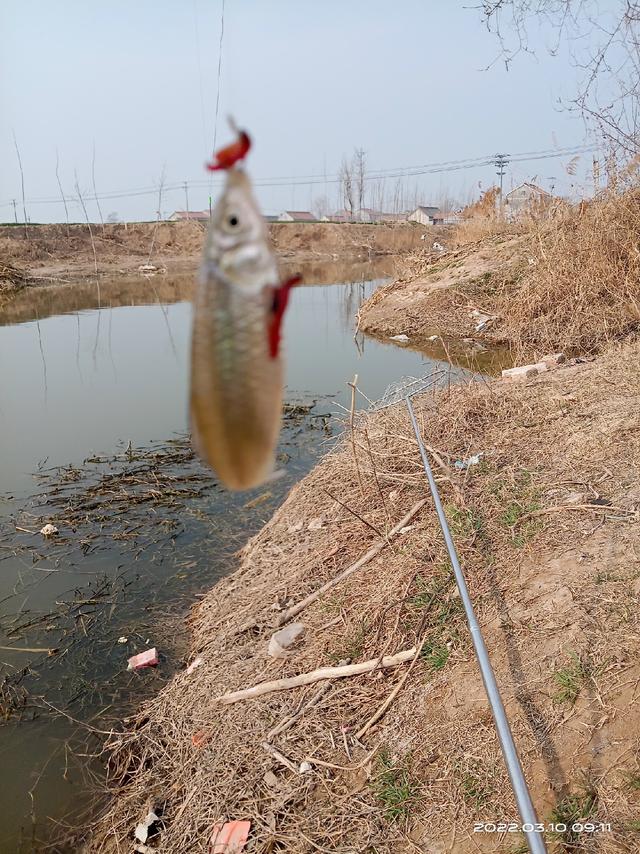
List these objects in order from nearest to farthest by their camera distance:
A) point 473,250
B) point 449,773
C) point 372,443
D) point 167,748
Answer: point 449,773, point 167,748, point 372,443, point 473,250

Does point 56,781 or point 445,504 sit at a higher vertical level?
point 445,504

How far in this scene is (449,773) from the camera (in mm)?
2924

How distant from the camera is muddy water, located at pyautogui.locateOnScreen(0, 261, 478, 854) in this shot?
431 cm

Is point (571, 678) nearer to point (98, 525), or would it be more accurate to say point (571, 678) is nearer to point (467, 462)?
point (467, 462)

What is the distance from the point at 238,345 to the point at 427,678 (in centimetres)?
333

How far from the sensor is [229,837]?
3.05 metres

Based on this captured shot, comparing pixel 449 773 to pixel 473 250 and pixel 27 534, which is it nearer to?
pixel 27 534

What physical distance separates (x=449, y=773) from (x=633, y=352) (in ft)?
19.1

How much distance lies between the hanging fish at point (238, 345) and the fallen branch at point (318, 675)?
3346 mm

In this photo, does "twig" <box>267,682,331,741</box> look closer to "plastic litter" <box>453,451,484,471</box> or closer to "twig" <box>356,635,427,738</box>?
"twig" <box>356,635,427,738</box>

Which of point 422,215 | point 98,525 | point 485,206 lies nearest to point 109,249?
point 485,206

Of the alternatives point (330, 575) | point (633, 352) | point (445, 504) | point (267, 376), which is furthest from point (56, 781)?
point (633, 352)

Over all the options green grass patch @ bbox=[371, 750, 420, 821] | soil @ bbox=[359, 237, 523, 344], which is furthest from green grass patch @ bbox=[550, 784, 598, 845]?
soil @ bbox=[359, 237, 523, 344]

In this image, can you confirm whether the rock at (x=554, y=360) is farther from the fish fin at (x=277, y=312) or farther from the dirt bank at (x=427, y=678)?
the fish fin at (x=277, y=312)
